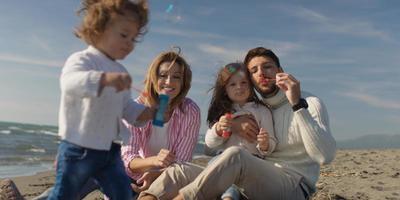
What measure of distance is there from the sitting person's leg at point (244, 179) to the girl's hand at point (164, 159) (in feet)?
1.11

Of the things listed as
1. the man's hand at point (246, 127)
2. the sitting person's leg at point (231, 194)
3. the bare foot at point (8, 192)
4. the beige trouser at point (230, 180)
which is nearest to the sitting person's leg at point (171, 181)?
the beige trouser at point (230, 180)

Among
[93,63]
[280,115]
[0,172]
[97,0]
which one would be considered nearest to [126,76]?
[93,63]

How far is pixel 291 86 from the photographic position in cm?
396

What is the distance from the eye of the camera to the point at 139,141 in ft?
14.6

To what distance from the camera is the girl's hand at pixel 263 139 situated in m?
4.16

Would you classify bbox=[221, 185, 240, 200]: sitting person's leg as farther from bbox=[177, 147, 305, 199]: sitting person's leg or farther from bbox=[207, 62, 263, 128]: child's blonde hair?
bbox=[207, 62, 263, 128]: child's blonde hair

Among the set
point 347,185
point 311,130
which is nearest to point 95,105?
point 311,130

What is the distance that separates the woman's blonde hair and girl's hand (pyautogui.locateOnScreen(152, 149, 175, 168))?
22.5 inches

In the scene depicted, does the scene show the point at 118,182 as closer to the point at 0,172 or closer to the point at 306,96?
the point at 306,96

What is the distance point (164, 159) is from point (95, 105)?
1.24 metres

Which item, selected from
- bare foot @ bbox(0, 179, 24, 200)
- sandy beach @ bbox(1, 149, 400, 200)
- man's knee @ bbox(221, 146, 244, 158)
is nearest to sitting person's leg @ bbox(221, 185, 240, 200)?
man's knee @ bbox(221, 146, 244, 158)

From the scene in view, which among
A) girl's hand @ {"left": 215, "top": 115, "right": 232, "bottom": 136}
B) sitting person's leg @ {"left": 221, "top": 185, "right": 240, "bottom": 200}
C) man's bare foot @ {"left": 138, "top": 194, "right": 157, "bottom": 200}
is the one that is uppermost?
girl's hand @ {"left": 215, "top": 115, "right": 232, "bottom": 136}

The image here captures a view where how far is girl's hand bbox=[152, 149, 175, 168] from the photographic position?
13.4 feet

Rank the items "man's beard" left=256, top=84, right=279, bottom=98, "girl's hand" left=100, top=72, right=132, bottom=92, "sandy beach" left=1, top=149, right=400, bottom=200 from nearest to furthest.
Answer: "girl's hand" left=100, top=72, right=132, bottom=92, "man's beard" left=256, top=84, right=279, bottom=98, "sandy beach" left=1, top=149, right=400, bottom=200
